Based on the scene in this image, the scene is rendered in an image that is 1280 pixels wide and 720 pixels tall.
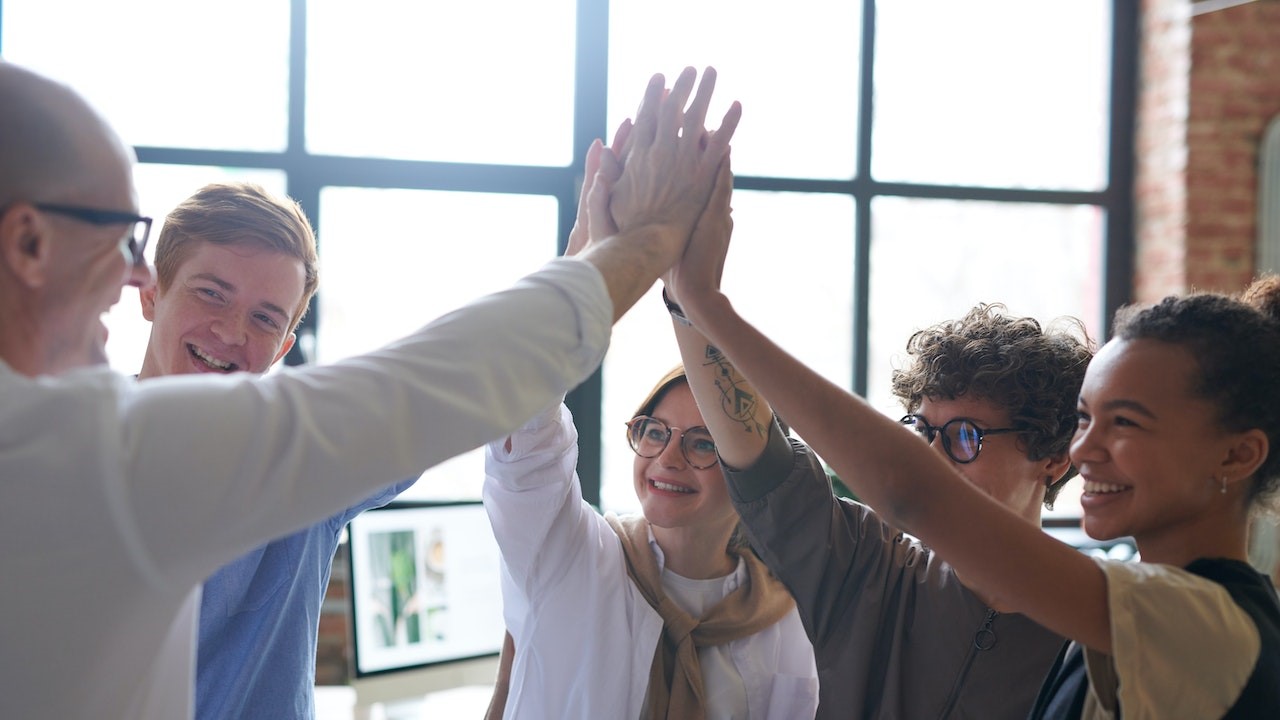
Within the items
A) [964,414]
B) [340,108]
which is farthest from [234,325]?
[340,108]

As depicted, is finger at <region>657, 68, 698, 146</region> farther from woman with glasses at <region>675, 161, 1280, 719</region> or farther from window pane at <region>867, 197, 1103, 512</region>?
window pane at <region>867, 197, 1103, 512</region>

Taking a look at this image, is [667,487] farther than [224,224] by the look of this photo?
Yes

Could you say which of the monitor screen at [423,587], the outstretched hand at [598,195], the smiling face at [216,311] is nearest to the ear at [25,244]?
the outstretched hand at [598,195]

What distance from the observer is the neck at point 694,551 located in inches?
71.2

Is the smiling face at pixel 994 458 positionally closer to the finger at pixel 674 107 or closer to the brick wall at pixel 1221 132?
the finger at pixel 674 107

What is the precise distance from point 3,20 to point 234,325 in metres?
2.75

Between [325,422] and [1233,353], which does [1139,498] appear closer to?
[1233,353]

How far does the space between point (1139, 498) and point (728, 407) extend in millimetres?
515

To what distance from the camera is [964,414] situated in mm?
1470

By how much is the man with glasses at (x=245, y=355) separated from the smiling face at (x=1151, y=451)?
3.09 feet

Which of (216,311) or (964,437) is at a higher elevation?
A: (216,311)

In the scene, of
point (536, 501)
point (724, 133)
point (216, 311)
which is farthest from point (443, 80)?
point (724, 133)

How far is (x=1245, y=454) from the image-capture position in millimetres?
1099

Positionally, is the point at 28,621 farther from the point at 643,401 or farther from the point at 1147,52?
the point at 1147,52
